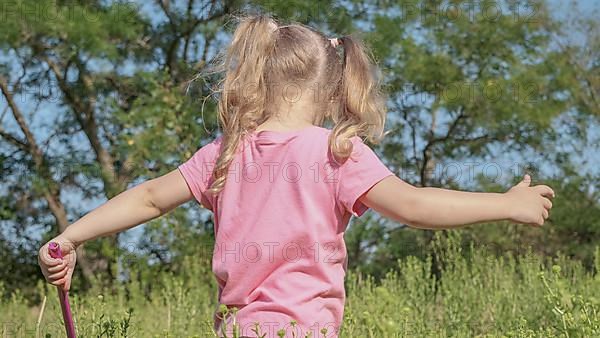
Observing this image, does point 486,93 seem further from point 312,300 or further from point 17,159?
point 312,300

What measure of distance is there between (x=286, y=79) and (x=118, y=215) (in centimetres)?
63

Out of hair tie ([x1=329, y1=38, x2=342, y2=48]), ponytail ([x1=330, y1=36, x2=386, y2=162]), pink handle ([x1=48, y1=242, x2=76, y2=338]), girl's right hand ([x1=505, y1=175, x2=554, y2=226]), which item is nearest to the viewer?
girl's right hand ([x1=505, y1=175, x2=554, y2=226])

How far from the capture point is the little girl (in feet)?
7.94

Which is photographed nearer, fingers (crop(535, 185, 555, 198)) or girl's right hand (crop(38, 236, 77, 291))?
fingers (crop(535, 185, 555, 198))

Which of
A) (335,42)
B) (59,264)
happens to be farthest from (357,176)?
(59,264)

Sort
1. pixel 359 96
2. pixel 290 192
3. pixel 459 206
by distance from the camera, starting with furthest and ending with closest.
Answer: pixel 359 96 → pixel 290 192 → pixel 459 206

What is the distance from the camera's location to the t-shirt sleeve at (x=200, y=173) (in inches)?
106

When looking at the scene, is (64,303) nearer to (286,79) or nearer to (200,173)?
(200,173)

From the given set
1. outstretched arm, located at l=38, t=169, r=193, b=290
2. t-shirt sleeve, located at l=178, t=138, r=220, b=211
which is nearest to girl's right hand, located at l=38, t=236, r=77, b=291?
outstretched arm, located at l=38, t=169, r=193, b=290

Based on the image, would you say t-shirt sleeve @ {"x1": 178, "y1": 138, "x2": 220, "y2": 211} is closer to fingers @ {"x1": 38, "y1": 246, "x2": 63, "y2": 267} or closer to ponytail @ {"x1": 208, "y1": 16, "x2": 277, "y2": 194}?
ponytail @ {"x1": 208, "y1": 16, "x2": 277, "y2": 194}

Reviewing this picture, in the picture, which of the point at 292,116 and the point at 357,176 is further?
the point at 292,116

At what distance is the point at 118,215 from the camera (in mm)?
2668

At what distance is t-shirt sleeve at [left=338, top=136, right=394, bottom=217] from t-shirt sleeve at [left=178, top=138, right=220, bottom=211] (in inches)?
16.9

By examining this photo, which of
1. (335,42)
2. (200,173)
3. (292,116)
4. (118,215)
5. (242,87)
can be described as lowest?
(118,215)
